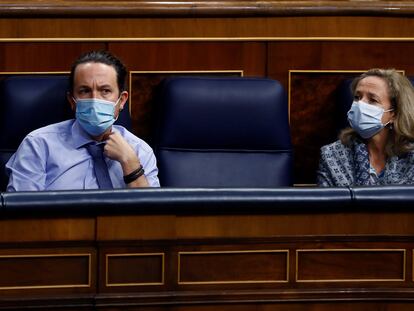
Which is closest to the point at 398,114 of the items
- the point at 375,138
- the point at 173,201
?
the point at 375,138

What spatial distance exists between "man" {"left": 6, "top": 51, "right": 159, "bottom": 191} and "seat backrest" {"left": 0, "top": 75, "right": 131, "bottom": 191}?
0.16ft

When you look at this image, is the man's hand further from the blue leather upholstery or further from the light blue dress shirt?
the blue leather upholstery

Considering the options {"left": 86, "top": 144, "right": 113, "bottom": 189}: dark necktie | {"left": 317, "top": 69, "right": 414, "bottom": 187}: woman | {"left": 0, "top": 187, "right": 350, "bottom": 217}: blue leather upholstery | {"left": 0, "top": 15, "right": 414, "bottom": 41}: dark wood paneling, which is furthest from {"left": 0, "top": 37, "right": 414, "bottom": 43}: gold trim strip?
{"left": 0, "top": 187, "right": 350, "bottom": 217}: blue leather upholstery

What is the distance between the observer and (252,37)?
4.80 feet

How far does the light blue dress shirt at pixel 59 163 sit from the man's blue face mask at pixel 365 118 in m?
0.27

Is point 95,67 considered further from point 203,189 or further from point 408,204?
point 408,204

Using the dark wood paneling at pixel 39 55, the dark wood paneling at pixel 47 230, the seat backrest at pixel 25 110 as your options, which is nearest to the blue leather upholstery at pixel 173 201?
the dark wood paneling at pixel 47 230

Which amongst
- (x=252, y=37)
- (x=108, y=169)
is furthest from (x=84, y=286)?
(x=252, y=37)

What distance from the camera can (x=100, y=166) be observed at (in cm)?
126

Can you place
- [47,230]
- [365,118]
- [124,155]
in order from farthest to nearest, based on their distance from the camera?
[365,118] → [124,155] → [47,230]

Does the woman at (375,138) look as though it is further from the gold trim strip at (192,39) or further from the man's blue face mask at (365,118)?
the gold trim strip at (192,39)

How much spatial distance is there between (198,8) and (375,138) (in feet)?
0.98

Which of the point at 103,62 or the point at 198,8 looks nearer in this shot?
the point at 103,62

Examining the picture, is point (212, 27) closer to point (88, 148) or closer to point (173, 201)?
point (88, 148)
